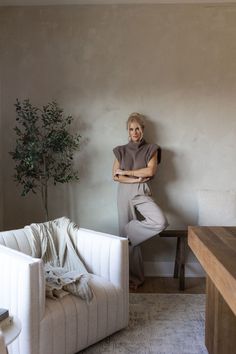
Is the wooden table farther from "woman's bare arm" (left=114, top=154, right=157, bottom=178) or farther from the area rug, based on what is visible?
"woman's bare arm" (left=114, top=154, right=157, bottom=178)

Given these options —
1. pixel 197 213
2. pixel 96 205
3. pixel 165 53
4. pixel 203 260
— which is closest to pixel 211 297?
pixel 203 260

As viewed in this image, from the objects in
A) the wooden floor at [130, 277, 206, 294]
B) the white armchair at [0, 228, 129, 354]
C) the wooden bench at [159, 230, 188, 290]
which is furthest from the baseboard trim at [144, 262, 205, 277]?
the white armchair at [0, 228, 129, 354]

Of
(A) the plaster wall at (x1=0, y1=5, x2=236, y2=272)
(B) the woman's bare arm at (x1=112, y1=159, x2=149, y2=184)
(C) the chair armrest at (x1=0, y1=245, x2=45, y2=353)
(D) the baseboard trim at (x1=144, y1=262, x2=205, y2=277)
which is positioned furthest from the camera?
(D) the baseboard trim at (x1=144, y1=262, x2=205, y2=277)

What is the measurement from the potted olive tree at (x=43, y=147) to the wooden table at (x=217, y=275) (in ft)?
5.43

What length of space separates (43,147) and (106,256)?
129 cm

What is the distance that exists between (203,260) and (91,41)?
2633mm

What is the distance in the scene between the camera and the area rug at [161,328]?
6.94 ft

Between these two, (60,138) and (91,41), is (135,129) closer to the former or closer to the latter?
(60,138)

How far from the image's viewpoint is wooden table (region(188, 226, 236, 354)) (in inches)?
55.2

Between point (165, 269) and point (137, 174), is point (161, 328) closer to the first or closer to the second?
point (165, 269)

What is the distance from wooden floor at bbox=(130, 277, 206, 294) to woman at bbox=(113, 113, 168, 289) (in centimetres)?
10

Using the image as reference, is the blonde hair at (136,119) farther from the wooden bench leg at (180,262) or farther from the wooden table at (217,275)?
the wooden table at (217,275)

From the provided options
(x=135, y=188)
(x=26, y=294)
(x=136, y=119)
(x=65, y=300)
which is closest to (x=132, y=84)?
(x=136, y=119)

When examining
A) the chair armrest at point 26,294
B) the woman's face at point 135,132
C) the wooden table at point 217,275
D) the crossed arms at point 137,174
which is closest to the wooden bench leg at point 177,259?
the crossed arms at point 137,174
